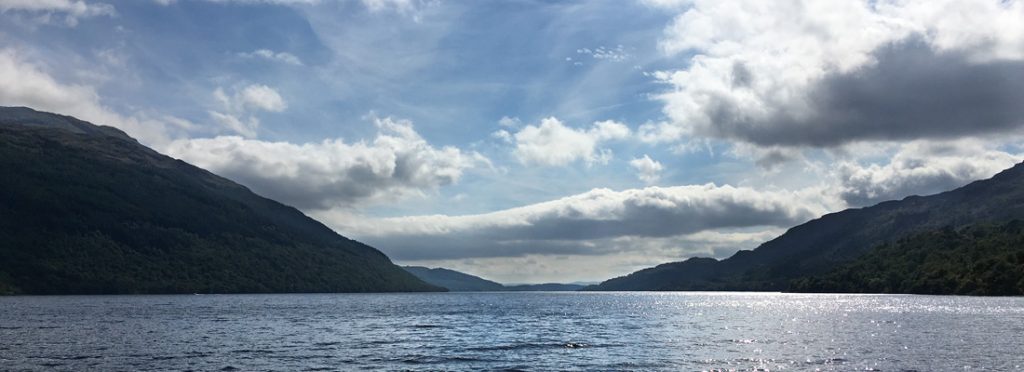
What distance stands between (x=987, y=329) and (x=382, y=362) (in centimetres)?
9805

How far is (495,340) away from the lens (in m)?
116

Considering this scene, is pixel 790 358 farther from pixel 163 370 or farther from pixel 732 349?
pixel 163 370

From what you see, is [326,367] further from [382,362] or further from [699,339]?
[699,339]

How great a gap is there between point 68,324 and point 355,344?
248 ft

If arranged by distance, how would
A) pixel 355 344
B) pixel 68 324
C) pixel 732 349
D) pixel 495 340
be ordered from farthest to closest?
pixel 68 324, pixel 495 340, pixel 355 344, pixel 732 349

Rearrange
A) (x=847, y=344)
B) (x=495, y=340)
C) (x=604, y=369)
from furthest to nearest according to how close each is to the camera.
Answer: (x=495, y=340), (x=847, y=344), (x=604, y=369)

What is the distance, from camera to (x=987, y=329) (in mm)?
117812

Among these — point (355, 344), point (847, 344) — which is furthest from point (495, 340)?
point (847, 344)

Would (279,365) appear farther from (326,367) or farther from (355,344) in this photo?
(355,344)

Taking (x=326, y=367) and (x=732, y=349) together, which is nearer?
(x=326, y=367)

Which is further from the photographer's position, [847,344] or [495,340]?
[495,340]

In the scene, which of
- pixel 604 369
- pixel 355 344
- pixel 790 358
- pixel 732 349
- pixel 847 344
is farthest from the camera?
pixel 355 344

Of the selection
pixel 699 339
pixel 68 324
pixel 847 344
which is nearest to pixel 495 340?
pixel 699 339

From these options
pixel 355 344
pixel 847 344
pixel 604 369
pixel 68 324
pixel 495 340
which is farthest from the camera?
pixel 68 324
